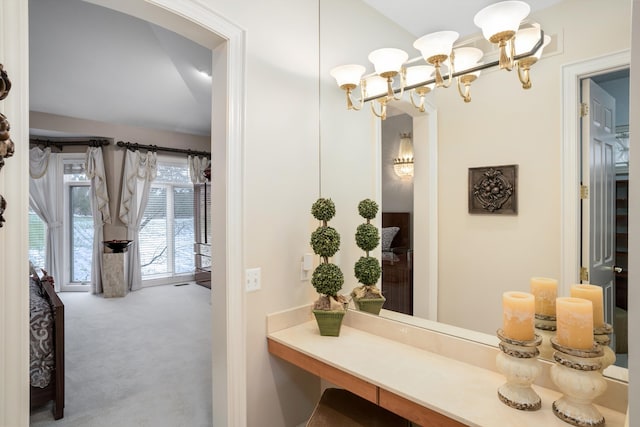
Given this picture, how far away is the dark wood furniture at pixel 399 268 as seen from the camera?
5.74 feet

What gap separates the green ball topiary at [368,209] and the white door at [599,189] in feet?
3.22

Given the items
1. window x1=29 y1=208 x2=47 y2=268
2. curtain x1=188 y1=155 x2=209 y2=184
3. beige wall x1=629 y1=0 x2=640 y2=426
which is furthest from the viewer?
curtain x1=188 y1=155 x2=209 y2=184

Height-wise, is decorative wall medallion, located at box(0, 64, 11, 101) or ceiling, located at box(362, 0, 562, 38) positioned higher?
ceiling, located at box(362, 0, 562, 38)

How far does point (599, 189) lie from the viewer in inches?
44.7

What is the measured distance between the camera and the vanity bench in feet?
3.70

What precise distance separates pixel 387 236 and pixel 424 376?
74 centimetres

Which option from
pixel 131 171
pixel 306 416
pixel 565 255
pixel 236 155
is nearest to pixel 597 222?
pixel 565 255

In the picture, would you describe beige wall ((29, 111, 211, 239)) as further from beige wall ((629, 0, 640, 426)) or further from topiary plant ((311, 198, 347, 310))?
beige wall ((629, 0, 640, 426))

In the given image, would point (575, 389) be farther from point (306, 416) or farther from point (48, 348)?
point (48, 348)

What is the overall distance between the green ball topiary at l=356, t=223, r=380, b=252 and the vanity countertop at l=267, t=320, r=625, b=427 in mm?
475

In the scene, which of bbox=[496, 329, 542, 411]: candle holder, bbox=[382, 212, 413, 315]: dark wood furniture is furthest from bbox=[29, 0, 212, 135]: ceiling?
bbox=[496, 329, 542, 411]: candle holder

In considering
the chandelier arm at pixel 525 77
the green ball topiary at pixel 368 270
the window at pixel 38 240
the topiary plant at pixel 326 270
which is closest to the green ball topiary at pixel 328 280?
the topiary plant at pixel 326 270

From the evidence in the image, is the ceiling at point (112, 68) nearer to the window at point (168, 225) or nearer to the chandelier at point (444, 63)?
the window at point (168, 225)

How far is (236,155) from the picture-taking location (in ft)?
5.57
